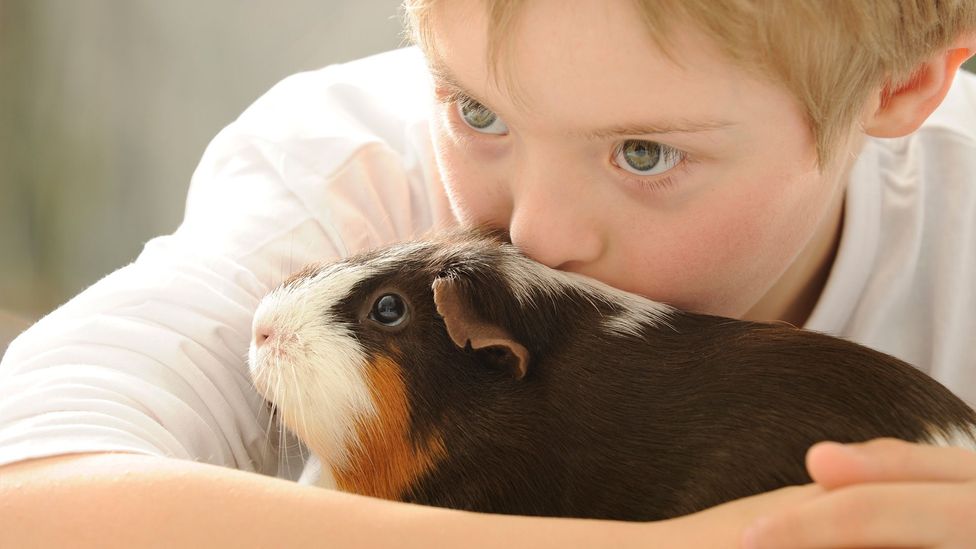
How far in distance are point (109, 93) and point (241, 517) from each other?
1.72 m

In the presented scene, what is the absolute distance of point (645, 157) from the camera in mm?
982

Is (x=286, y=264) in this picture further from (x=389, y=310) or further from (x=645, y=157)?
(x=645, y=157)

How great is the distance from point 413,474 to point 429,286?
169 mm

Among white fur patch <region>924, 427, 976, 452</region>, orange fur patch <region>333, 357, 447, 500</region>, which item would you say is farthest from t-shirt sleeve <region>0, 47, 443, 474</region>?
white fur patch <region>924, 427, 976, 452</region>

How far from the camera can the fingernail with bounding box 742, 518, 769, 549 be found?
76cm

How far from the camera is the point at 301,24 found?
234 cm

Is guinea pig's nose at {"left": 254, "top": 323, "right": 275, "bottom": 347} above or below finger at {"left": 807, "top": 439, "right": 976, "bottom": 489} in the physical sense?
below

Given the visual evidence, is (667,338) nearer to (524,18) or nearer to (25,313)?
(524,18)

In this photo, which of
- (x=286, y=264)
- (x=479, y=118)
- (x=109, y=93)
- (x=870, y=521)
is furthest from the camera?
(x=109, y=93)

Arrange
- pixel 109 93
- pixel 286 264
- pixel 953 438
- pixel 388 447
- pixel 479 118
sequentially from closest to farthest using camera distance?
pixel 953 438 → pixel 388 447 → pixel 479 118 → pixel 286 264 → pixel 109 93

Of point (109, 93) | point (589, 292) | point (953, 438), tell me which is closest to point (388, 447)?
point (589, 292)

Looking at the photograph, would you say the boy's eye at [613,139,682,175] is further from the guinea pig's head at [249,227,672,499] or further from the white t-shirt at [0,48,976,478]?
the white t-shirt at [0,48,976,478]

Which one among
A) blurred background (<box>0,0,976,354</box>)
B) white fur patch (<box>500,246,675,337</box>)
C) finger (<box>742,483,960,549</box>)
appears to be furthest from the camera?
A: blurred background (<box>0,0,976,354</box>)

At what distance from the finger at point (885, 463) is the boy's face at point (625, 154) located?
0.92 ft
